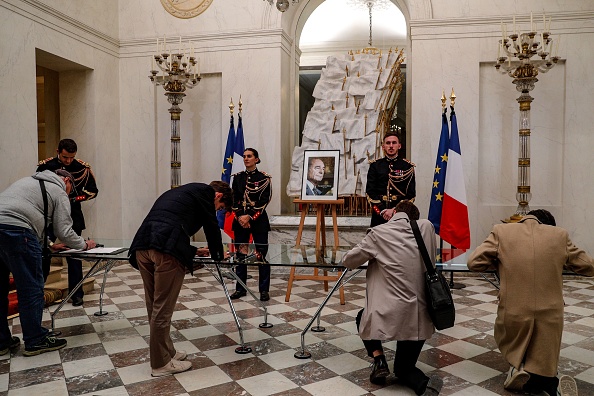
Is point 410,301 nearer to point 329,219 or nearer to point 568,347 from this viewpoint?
point 568,347

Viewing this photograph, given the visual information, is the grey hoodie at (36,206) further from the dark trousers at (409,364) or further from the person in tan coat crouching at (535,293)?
the person in tan coat crouching at (535,293)

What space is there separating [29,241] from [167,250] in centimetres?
136

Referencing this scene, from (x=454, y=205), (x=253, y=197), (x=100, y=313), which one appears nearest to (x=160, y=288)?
(x=100, y=313)

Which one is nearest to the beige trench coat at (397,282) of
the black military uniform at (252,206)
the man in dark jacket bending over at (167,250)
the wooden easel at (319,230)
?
the man in dark jacket bending over at (167,250)

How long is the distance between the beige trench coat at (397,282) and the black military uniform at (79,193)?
370 cm

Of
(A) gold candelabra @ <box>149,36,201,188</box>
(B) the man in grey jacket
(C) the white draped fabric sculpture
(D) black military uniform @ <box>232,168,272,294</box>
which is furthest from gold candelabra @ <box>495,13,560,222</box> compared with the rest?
(B) the man in grey jacket

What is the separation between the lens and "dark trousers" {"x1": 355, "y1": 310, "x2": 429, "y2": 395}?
3.42 metres

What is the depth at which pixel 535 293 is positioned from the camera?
3.26 meters

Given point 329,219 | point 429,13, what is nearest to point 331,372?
point 329,219

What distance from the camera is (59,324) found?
5.09 m

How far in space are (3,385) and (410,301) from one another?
294 cm

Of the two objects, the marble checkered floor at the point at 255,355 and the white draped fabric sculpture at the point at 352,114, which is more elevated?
the white draped fabric sculpture at the point at 352,114

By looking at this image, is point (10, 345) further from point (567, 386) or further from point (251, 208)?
point (567, 386)

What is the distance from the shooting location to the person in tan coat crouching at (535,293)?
3.24m
